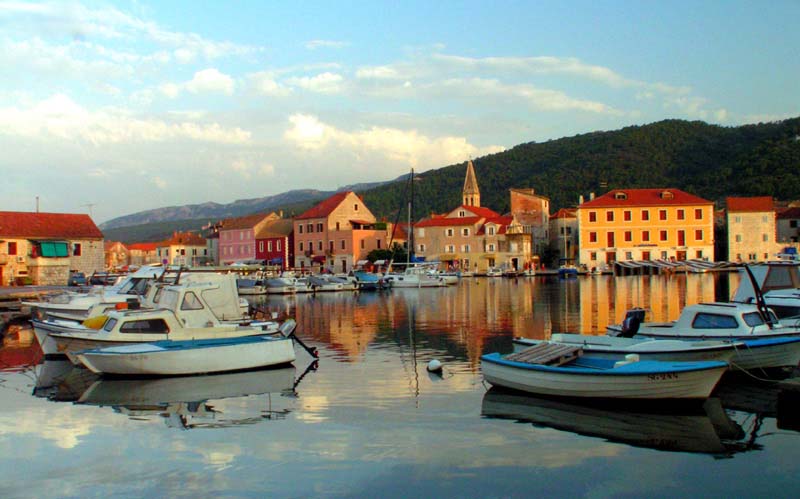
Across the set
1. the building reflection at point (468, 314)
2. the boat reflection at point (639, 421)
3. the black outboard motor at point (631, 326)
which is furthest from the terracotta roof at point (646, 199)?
the boat reflection at point (639, 421)

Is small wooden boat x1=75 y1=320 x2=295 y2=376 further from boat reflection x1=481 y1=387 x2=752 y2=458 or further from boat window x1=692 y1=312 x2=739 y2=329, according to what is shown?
boat window x1=692 y1=312 x2=739 y2=329

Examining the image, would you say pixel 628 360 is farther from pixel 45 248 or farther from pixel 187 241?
pixel 187 241

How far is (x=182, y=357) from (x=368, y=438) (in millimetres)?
7500

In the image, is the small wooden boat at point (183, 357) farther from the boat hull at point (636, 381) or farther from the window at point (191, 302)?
the boat hull at point (636, 381)

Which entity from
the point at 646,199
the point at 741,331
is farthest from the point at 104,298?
the point at 646,199

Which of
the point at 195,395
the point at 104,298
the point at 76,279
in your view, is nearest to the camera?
the point at 195,395

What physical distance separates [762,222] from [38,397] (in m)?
84.1

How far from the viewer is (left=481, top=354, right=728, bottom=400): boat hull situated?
14.3m

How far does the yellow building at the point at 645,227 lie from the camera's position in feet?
281

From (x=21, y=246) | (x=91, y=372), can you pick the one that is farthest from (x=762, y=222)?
(x=91, y=372)

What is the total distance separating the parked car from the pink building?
39.5 meters

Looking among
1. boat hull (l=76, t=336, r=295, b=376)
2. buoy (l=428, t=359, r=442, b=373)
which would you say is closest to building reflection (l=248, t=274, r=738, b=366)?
buoy (l=428, t=359, r=442, b=373)

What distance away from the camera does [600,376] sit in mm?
14719

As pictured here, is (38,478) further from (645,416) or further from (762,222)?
(762,222)
